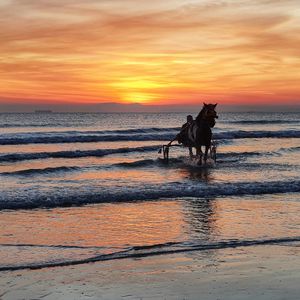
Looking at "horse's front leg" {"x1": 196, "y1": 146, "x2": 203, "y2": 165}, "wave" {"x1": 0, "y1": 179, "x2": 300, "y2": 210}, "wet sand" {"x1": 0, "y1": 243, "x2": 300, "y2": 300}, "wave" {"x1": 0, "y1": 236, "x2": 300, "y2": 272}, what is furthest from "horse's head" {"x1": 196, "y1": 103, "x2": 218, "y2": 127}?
"wet sand" {"x1": 0, "y1": 243, "x2": 300, "y2": 300}

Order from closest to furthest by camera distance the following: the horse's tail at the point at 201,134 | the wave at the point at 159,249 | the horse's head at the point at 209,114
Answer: the wave at the point at 159,249 < the horse's head at the point at 209,114 < the horse's tail at the point at 201,134

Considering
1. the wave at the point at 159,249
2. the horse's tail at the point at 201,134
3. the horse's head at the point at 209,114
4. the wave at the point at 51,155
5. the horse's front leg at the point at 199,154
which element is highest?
the horse's head at the point at 209,114

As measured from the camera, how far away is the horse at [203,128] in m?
19.5

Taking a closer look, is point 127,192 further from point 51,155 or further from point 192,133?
point 51,155

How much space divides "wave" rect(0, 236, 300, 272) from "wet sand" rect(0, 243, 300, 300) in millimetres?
178

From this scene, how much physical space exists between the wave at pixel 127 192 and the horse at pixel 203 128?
5.07 metres

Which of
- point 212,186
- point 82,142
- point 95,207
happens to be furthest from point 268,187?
point 82,142

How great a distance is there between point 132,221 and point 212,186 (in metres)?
5.01

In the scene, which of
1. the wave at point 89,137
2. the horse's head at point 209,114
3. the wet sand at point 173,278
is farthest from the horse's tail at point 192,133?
the wave at point 89,137

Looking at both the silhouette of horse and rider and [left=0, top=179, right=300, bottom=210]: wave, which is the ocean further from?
the silhouette of horse and rider

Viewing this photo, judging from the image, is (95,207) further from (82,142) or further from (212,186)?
(82,142)

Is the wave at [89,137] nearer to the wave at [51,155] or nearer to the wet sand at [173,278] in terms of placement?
the wave at [51,155]

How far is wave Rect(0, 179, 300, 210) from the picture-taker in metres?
11.7

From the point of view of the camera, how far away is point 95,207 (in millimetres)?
11281
